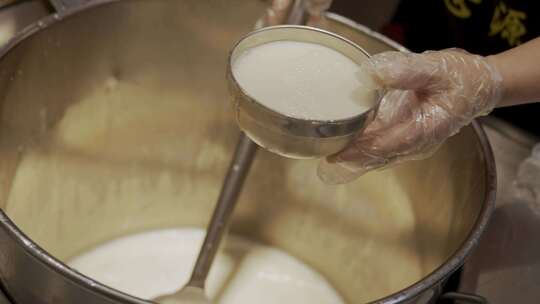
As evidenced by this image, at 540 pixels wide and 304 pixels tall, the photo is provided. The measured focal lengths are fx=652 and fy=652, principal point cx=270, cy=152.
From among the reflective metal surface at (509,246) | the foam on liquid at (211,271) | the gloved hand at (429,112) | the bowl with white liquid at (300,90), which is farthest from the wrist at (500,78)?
the foam on liquid at (211,271)

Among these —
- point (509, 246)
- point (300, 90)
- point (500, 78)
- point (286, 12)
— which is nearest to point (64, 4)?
point (286, 12)

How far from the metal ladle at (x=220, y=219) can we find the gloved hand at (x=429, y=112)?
0.19 meters

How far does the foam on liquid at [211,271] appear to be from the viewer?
84cm

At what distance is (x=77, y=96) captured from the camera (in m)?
0.76

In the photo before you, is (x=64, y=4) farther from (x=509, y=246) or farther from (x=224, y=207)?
(x=509, y=246)

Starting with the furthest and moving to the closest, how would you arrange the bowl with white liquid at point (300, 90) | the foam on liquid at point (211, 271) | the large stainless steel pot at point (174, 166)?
the foam on liquid at point (211, 271), the large stainless steel pot at point (174, 166), the bowl with white liquid at point (300, 90)

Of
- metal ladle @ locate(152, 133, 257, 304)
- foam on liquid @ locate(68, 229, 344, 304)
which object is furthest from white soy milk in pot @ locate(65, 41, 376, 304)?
metal ladle @ locate(152, 133, 257, 304)

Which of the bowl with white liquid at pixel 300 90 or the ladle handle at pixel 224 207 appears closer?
the bowl with white liquid at pixel 300 90

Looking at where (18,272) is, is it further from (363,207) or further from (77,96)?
(363,207)

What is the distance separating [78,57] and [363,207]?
1.28ft

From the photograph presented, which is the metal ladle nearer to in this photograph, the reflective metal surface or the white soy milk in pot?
the white soy milk in pot

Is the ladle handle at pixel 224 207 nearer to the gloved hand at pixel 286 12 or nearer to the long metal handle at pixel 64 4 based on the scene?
the gloved hand at pixel 286 12

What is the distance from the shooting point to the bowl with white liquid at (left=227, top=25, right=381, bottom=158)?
49 centimetres

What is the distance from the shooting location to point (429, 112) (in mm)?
563
